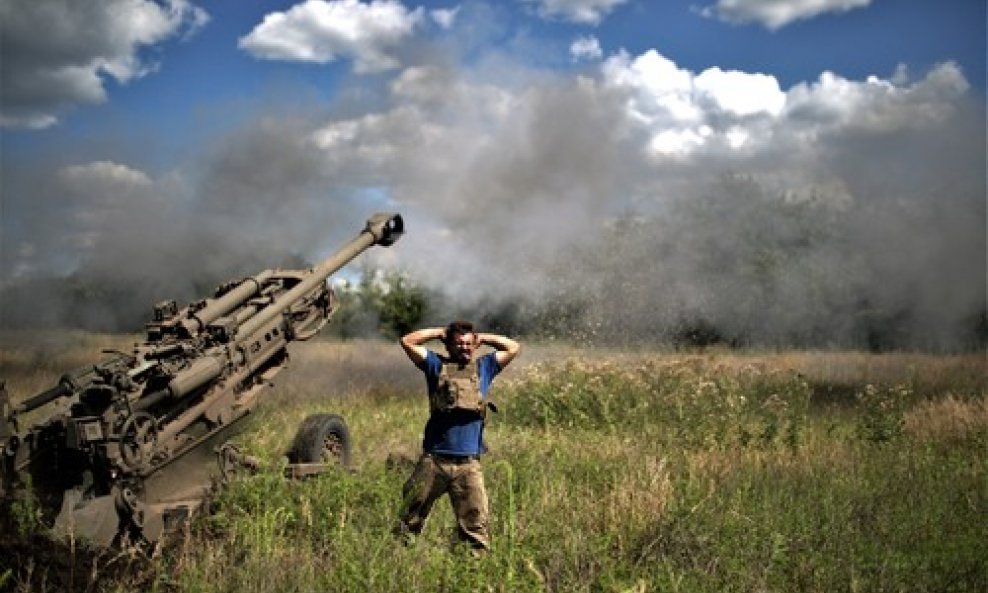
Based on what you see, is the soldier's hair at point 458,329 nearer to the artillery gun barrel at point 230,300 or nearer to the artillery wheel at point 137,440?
the artillery wheel at point 137,440

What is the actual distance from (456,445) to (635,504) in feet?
4.70

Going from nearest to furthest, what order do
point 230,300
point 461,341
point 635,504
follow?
1. point 461,341
2. point 635,504
3. point 230,300

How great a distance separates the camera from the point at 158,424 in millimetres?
6621

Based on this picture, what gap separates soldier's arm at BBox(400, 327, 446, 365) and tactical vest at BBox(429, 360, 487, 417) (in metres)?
0.24

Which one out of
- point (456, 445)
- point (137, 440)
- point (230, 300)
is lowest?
point (456, 445)

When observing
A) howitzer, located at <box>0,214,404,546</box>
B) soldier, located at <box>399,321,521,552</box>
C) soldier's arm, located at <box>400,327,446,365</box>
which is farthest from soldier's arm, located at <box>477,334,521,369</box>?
howitzer, located at <box>0,214,404,546</box>

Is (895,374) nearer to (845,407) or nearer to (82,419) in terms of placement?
(845,407)

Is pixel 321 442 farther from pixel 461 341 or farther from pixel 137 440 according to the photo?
pixel 461 341

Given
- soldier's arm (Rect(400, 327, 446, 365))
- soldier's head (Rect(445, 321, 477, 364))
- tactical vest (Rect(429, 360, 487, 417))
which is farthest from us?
soldier's arm (Rect(400, 327, 446, 365))

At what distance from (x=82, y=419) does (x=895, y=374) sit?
12.8m

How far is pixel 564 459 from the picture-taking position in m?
8.23

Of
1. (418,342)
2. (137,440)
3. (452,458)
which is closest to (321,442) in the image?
(137,440)

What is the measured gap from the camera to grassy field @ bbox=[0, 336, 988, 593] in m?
5.10

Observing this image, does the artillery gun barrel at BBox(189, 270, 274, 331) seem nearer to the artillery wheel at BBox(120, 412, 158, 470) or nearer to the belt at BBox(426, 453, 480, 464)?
the artillery wheel at BBox(120, 412, 158, 470)
